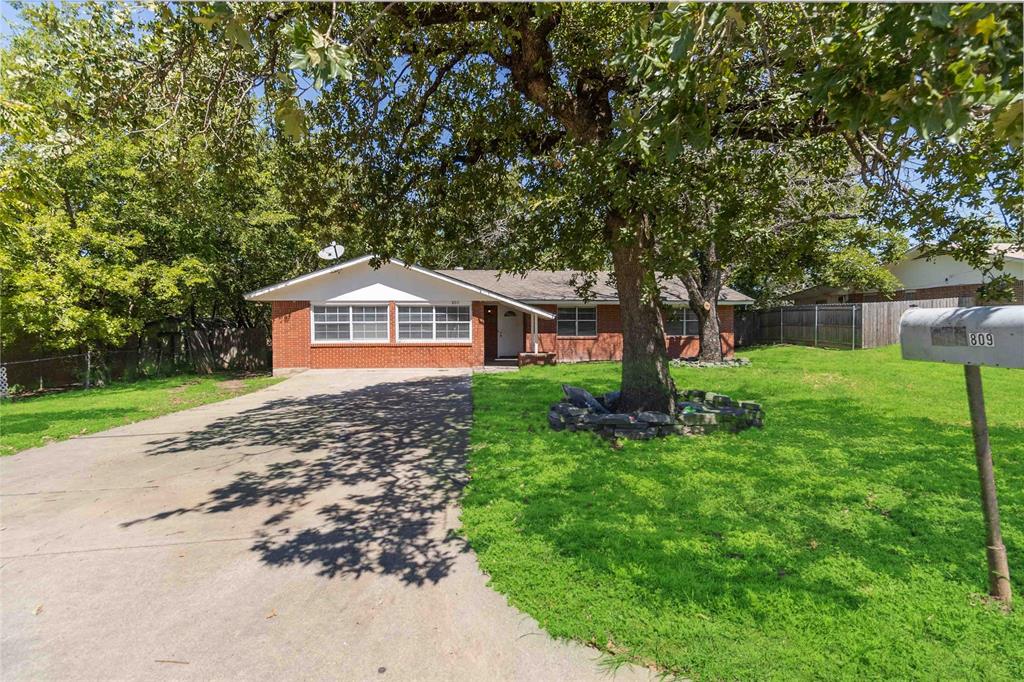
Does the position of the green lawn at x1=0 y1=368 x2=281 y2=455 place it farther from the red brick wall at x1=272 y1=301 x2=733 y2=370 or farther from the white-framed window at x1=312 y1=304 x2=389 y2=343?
the white-framed window at x1=312 y1=304 x2=389 y2=343

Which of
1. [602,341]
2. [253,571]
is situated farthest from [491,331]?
[253,571]

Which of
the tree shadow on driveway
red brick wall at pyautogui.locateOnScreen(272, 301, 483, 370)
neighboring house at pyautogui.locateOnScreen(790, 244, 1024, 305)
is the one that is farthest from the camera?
neighboring house at pyautogui.locateOnScreen(790, 244, 1024, 305)

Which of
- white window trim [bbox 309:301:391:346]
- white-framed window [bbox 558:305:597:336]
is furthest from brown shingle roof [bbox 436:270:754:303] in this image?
white window trim [bbox 309:301:391:346]

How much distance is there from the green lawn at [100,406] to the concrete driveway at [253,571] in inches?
59.7

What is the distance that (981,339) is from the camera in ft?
7.75

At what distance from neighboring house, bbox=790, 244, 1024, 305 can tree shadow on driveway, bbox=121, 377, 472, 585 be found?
24610mm

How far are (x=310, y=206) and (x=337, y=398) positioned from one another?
4875 mm

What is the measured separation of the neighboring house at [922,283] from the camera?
72.5 ft

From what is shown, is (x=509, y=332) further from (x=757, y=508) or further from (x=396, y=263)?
(x=757, y=508)

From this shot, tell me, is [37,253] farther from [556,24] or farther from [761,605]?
[761,605]

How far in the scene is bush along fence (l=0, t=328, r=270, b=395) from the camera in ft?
46.9

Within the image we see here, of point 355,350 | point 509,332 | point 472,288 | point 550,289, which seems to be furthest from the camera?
point 509,332

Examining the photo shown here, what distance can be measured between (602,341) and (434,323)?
7.24 meters

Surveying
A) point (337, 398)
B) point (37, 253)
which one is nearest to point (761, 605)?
point (337, 398)
